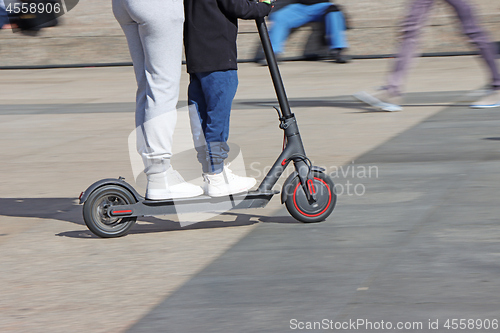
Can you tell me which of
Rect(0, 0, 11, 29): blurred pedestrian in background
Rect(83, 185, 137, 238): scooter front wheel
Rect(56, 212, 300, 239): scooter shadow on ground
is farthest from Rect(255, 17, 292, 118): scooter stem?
Rect(0, 0, 11, 29): blurred pedestrian in background

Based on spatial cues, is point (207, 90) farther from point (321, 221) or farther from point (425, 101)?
point (425, 101)

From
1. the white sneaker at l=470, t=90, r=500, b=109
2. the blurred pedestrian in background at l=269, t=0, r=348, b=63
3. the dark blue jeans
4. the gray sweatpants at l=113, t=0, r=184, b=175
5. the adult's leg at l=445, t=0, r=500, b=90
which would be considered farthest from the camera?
the blurred pedestrian in background at l=269, t=0, r=348, b=63

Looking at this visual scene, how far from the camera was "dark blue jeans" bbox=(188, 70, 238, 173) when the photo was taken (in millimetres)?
4768

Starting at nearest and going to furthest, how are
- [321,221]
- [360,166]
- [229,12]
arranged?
[229,12] → [321,221] → [360,166]

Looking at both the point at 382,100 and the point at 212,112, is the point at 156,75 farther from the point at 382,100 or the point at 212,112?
the point at 382,100

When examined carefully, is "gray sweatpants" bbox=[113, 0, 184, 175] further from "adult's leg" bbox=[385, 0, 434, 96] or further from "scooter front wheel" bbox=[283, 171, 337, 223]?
"adult's leg" bbox=[385, 0, 434, 96]

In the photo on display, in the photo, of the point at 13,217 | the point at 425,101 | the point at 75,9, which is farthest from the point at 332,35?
the point at 13,217

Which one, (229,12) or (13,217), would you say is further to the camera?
(13,217)

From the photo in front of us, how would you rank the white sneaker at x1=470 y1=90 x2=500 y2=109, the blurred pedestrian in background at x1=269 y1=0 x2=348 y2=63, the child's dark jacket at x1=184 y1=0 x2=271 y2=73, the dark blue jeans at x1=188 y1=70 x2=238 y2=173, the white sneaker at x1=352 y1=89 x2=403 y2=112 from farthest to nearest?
the blurred pedestrian in background at x1=269 y1=0 x2=348 y2=63
the white sneaker at x1=352 y1=89 x2=403 y2=112
the white sneaker at x1=470 y1=90 x2=500 y2=109
the dark blue jeans at x1=188 y1=70 x2=238 y2=173
the child's dark jacket at x1=184 y1=0 x2=271 y2=73

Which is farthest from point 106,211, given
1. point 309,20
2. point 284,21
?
point 309,20

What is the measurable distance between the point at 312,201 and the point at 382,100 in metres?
4.96

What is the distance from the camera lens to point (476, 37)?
29.9 feet

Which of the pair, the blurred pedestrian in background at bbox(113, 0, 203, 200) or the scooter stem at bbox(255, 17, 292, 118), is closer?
the blurred pedestrian in background at bbox(113, 0, 203, 200)

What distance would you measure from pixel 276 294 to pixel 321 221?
1.26 m
